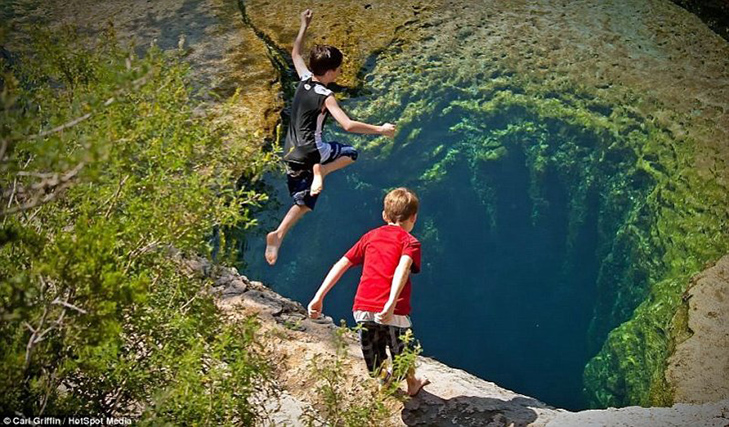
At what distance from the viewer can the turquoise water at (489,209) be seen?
6133 mm

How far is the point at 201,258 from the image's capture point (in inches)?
194

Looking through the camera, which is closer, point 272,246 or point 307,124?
point 307,124

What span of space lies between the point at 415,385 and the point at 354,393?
29 cm

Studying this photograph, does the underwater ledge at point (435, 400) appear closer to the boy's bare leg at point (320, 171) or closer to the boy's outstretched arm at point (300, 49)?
the boy's bare leg at point (320, 171)

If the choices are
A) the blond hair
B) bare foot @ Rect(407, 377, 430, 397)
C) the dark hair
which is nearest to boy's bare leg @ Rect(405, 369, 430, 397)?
bare foot @ Rect(407, 377, 430, 397)

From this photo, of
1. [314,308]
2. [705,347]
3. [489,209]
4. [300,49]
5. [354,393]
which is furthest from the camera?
[489,209]

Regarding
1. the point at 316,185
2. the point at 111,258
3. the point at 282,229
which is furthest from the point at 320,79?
the point at 111,258

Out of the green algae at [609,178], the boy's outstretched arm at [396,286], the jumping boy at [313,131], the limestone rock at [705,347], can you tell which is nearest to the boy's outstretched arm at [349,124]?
the jumping boy at [313,131]

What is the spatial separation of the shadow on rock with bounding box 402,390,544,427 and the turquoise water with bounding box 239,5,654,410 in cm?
215

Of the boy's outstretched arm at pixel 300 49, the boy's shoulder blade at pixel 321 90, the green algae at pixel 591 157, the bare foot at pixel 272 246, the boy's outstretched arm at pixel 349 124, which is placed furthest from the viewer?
the green algae at pixel 591 157

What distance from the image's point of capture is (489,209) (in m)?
6.42

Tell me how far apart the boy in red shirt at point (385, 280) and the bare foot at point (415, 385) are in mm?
112

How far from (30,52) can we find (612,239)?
14.5ft

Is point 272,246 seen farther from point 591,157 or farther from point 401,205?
point 591,157
